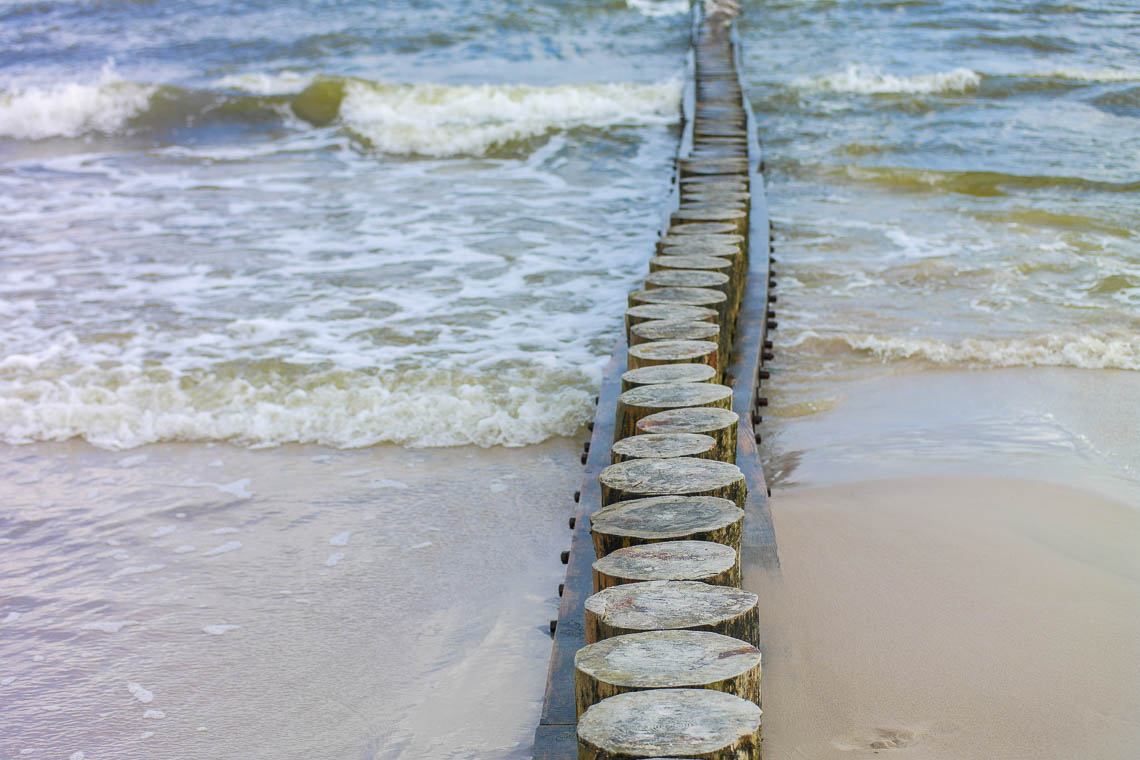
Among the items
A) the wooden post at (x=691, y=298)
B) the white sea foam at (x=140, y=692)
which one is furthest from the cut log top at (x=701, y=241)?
the white sea foam at (x=140, y=692)

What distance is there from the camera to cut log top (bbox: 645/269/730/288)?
404cm

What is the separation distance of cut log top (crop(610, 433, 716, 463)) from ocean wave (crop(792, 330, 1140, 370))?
246 cm

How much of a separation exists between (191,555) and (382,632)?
905 mm

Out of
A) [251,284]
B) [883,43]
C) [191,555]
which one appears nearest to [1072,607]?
[191,555]

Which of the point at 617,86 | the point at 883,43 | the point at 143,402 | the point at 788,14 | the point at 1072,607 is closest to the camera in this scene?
the point at 1072,607

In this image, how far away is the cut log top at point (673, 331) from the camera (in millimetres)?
3551

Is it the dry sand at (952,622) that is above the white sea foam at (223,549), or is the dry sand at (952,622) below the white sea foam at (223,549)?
above

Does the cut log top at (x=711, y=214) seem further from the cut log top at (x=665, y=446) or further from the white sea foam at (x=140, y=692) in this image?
the white sea foam at (x=140, y=692)

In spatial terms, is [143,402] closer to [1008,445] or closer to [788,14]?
[1008,445]

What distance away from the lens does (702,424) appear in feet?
9.41

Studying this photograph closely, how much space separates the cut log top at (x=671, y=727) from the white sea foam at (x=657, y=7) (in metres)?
17.5

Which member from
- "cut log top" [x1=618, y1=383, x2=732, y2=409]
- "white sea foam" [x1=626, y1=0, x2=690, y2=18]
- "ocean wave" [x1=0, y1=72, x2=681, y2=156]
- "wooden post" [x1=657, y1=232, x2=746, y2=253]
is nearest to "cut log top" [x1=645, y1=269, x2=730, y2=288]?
"wooden post" [x1=657, y1=232, x2=746, y2=253]

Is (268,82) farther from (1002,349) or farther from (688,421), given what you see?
(688,421)

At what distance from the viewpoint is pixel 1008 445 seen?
13.1 feet
